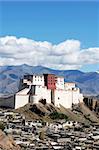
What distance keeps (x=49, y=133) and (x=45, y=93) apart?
2238 cm

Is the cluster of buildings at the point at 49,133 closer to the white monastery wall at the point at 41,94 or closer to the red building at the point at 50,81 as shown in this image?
the white monastery wall at the point at 41,94

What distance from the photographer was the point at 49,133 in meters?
70.3

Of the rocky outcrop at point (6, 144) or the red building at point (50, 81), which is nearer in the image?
the rocky outcrop at point (6, 144)

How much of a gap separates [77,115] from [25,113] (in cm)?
1119

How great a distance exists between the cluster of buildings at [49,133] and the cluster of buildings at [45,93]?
454 cm

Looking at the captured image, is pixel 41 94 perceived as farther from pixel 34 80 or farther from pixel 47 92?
pixel 34 80

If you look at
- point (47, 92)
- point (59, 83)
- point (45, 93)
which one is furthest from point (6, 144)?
point (59, 83)

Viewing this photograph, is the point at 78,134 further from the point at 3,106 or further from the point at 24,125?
the point at 3,106

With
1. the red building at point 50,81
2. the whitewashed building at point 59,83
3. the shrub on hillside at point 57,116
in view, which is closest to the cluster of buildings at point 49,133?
the shrub on hillside at point 57,116

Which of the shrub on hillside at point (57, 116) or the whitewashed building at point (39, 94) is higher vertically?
the whitewashed building at point (39, 94)

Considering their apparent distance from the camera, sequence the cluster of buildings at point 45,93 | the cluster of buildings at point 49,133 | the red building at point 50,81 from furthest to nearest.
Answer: the red building at point 50,81 → the cluster of buildings at point 45,93 → the cluster of buildings at point 49,133

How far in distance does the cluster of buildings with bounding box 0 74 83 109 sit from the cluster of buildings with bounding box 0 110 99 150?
454 cm

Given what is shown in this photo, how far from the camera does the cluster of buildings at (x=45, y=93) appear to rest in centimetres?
8975

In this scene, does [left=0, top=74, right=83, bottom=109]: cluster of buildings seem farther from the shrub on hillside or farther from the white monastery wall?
the shrub on hillside
